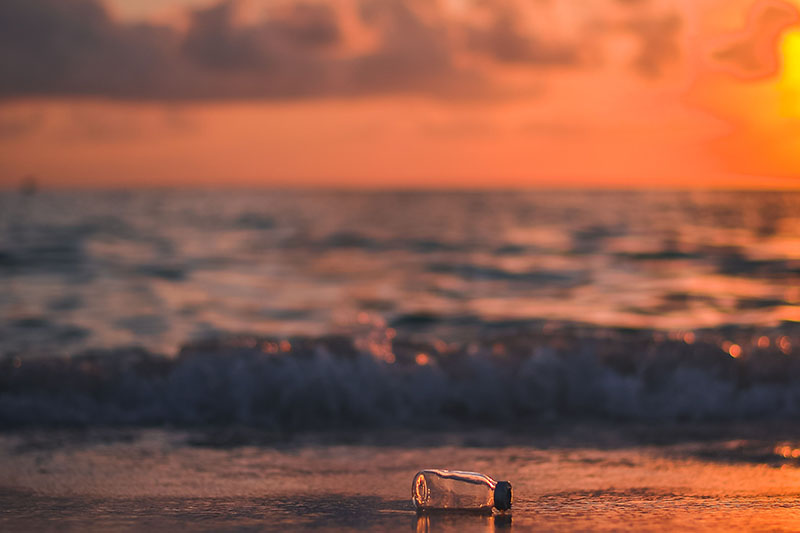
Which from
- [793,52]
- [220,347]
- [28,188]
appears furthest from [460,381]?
[28,188]

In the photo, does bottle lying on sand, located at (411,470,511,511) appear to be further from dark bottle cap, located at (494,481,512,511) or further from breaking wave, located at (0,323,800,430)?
breaking wave, located at (0,323,800,430)

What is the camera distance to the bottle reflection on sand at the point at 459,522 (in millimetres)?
3055

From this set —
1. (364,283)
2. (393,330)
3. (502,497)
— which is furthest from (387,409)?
(364,283)

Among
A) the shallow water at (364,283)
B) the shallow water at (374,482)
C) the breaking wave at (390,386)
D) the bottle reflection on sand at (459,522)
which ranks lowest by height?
the bottle reflection on sand at (459,522)

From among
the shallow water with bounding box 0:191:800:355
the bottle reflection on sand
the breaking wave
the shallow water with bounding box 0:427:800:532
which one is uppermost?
the shallow water with bounding box 0:191:800:355

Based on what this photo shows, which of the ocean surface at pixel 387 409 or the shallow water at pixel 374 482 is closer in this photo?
the shallow water at pixel 374 482

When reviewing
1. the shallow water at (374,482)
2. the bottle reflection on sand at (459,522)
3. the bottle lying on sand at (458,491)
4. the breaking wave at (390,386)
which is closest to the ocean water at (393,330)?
the breaking wave at (390,386)

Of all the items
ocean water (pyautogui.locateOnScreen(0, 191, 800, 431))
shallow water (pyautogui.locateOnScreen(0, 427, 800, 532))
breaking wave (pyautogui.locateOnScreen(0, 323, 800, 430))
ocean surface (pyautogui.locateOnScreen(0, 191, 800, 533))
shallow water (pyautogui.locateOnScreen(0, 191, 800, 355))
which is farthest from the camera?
shallow water (pyautogui.locateOnScreen(0, 191, 800, 355))

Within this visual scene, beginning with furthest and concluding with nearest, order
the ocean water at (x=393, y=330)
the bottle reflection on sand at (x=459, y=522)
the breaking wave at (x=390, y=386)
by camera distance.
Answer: the ocean water at (x=393, y=330) < the breaking wave at (x=390, y=386) < the bottle reflection on sand at (x=459, y=522)

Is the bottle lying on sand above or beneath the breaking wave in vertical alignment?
beneath

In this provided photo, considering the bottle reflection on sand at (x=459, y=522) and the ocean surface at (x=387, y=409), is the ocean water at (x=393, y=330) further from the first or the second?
the bottle reflection on sand at (x=459, y=522)

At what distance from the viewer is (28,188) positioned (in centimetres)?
12812

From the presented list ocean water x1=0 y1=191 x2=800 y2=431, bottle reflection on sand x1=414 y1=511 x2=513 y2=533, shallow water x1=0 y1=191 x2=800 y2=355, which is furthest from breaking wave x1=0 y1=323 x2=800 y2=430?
shallow water x1=0 y1=191 x2=800 y2=355

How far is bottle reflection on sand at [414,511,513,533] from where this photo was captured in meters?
3.05
